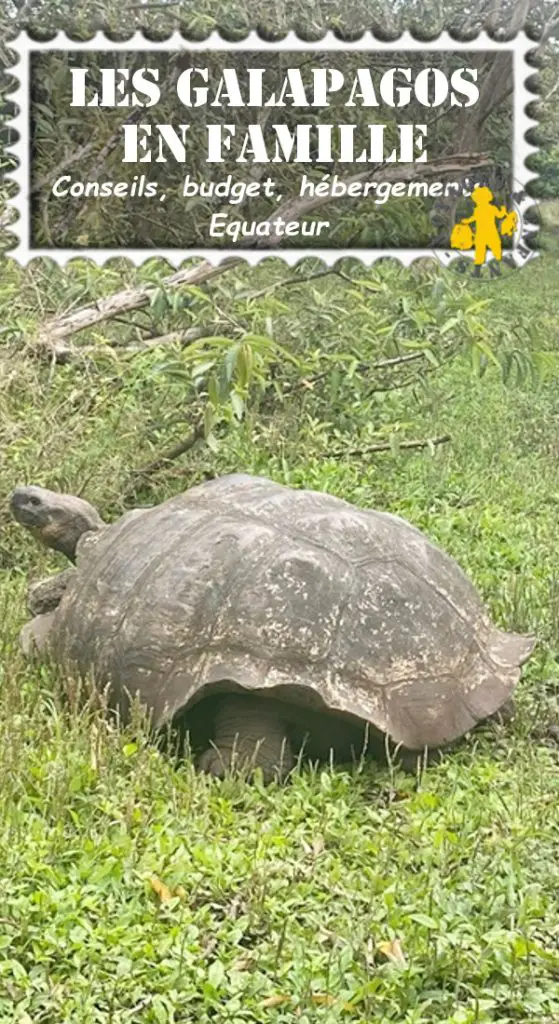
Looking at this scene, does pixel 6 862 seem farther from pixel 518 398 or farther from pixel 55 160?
pixel 518 398

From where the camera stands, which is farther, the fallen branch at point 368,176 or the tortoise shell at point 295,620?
the fallen branch at point 368,176

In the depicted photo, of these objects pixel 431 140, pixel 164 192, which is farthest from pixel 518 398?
pixel 164 192

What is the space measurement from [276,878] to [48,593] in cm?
168

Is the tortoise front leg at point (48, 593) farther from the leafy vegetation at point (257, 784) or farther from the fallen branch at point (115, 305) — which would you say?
the fallen branch at point (115, 305)

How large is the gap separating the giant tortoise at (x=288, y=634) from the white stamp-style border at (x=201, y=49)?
1.94 metres

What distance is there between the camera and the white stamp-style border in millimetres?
5152

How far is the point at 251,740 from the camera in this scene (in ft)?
11.6

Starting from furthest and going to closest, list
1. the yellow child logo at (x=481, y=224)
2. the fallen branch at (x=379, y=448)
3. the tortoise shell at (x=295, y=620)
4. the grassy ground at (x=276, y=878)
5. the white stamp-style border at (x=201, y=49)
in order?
the fallen branch at (x=379, y=448)
the yellow child logo at (x=481, y=224)
the white stamp-style border at (x=201, y=49)
the tortoise shell at (x=295, y=620)
the grassy ground at (x=276, y=878)

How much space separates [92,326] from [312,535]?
2622 millimetres

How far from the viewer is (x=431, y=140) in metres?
6.61

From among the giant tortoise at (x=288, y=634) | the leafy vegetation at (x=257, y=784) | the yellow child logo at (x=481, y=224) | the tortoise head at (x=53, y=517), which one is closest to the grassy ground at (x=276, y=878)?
the leafy vegetation at (x=257, y=784)

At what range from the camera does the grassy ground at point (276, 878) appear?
99.6 inches

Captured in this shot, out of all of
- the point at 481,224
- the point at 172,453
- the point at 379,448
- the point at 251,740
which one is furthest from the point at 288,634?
the point at 481,224

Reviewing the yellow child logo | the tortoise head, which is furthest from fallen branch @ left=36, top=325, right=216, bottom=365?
the yellow child logo
